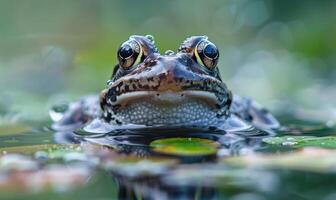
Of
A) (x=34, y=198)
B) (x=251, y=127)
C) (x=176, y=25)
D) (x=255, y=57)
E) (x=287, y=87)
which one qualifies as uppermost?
(x=176, y=25)

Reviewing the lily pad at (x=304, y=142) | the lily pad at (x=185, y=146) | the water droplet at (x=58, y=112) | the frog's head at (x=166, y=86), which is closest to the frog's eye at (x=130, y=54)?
the frog's head at (x=166, y=86)

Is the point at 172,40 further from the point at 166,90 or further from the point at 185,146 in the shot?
the point at 185,146

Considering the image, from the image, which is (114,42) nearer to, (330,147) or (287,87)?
(287,87)

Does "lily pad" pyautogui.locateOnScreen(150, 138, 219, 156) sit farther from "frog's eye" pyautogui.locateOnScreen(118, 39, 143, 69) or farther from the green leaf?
"frog's eye" pyautogui.locateOnScreen(118, 39, 143, 69)

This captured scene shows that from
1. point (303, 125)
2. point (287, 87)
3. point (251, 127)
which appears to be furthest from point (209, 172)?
point (287, 87)

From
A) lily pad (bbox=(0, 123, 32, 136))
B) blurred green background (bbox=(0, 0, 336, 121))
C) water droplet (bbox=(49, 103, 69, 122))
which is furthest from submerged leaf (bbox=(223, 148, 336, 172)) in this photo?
blurred green background (bbox=(0, 0, 336, 121))

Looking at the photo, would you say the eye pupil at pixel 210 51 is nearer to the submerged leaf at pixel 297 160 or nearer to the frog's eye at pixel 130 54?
the frog's eye at pixel 130 54
